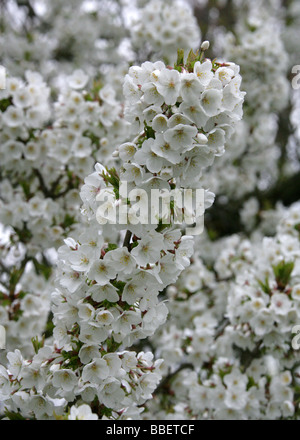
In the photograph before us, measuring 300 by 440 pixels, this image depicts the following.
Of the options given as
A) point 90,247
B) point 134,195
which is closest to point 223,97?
point 134,195

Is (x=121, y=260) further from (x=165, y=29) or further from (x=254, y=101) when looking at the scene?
(x=254, y=101)

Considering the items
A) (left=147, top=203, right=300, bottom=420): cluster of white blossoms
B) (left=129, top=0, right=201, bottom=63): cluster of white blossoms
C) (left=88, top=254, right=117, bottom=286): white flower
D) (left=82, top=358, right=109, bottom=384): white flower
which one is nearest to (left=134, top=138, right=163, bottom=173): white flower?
(left=88, top=254, right=117, bottom=286): white flower

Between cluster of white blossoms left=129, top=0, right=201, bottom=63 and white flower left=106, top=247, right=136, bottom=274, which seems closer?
white flower left=106, top=247, right=136, bottom=274

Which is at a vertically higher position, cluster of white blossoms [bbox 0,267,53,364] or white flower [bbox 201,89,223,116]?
white flower [bbox 201,89,223,116]

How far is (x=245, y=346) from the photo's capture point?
366cm

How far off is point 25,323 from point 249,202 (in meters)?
4.20

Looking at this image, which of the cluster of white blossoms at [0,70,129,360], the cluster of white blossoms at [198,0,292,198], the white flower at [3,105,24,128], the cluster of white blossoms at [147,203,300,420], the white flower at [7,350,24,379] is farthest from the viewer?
the cluster of white blossoms at [198,0,292,198]

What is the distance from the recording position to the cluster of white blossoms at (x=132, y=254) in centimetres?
227

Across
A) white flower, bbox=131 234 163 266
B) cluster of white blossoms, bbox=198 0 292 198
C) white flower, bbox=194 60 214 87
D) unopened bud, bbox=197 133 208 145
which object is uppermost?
cluster of white blossoms, bbox=198 0 292 198

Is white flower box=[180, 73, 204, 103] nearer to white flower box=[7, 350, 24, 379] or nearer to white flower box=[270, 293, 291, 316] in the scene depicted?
white flower box=[7, 350, 24, 379]

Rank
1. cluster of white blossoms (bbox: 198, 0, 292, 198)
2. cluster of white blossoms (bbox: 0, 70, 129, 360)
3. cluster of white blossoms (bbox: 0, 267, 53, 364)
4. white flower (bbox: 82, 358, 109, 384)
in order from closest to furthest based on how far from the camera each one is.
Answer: white flower (bbox: 82, 358, 109, 384) → cluster of white blossoms (bbox: 0, 267, 53, 364) → cluster of white blossoms (bbox: 0, 70, 129, 360) → cluster of white blossoms (bbox: 198, 0, 292, 198)

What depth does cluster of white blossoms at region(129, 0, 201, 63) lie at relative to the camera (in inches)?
207

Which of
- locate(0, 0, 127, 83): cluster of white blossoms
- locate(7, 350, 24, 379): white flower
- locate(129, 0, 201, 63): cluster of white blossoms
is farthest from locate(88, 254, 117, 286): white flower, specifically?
locate(0, 0, 127, 83): cluster of white blossoms

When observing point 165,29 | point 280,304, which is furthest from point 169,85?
point 165,29
